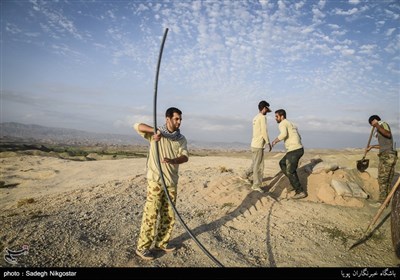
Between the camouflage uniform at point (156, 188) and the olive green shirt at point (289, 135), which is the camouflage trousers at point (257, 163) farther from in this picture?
the camouflage uniform at point (156, 188)

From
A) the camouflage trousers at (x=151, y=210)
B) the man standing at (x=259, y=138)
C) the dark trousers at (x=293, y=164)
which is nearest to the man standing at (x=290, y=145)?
the dark trousers at (x=293, y=164)

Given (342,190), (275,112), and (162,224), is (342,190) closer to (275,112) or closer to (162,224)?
(275,112)

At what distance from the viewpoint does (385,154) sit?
7469mm

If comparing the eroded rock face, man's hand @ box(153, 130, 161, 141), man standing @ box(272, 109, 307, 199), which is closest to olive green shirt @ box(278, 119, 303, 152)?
man standing @ box(272, 109, 307, 199)

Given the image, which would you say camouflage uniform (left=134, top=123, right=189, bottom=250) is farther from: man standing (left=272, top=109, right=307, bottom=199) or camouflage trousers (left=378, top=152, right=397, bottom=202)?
camouflage trousers (left=378, top=152, right=397, bottom=202)

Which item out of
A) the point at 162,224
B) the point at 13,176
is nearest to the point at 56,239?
the point at 162,224

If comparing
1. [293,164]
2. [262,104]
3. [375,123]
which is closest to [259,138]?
[262,104]

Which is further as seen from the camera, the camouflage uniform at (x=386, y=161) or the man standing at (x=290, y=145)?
the man standing at (x=290, y=145)

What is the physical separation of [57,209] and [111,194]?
1.87m

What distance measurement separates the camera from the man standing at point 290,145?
762cm

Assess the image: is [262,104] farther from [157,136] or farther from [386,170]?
[157,136]

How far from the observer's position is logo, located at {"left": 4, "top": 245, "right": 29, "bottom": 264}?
402 cm

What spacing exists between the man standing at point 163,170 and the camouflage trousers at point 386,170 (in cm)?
646

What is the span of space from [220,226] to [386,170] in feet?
17.4
